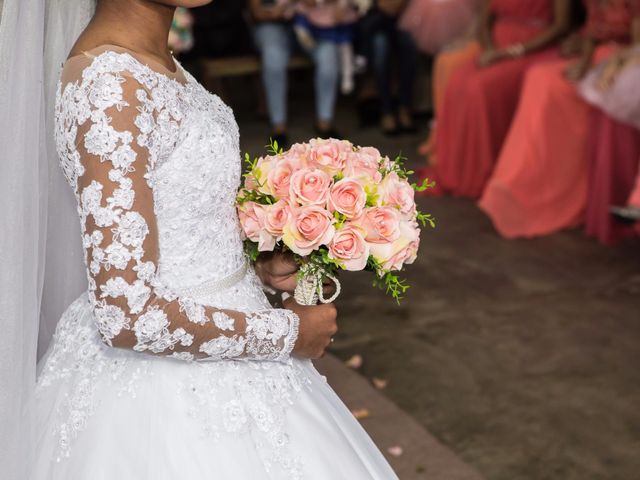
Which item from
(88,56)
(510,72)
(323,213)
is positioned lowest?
(510,72)

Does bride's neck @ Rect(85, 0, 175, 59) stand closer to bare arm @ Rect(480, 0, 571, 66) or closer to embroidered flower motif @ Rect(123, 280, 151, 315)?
embroidered flower motif @ Rect(123, 280, 151, 315)

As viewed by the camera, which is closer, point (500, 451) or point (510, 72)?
point (500, 451)

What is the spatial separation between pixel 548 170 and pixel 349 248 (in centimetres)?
390

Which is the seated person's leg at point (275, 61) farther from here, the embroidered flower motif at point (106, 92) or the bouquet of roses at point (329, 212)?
the embroidered flower motif at point (106, 92)

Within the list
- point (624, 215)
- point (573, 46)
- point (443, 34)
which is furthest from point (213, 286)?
point (443, 34)

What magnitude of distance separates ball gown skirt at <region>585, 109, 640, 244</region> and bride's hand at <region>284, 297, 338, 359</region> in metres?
3.67

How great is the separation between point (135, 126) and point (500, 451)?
213 centimetres

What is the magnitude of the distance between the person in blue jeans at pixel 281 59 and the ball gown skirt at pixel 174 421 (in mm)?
5816

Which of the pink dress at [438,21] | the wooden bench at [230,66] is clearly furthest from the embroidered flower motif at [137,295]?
the wooden bench at [230,66]

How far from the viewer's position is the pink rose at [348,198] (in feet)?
5.97

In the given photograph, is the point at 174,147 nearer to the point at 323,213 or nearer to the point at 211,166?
the point at 211,166

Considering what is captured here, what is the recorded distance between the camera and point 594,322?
4227 millimetres

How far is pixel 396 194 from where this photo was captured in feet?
6.26

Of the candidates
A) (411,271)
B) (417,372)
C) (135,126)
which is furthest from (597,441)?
(135,126)
